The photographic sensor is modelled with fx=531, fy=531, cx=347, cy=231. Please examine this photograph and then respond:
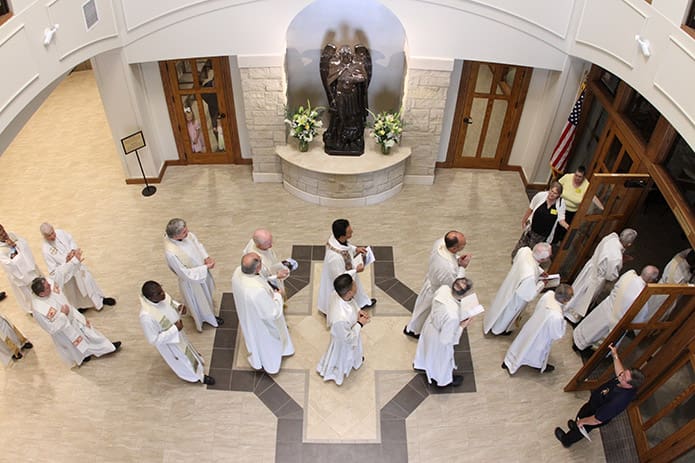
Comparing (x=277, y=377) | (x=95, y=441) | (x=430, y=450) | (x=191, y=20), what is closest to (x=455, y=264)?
(x=430, y=450)

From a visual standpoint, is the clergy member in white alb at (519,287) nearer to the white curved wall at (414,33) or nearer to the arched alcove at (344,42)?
the white curved wall at (414,33)

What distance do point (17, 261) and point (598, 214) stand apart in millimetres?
7553

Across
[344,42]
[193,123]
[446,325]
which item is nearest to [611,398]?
[446,325]

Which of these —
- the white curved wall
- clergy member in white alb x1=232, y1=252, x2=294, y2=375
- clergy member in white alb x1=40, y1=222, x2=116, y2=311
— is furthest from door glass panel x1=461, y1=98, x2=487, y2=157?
clergy member in white alb x1=40, y1=222, x2=116, y2=311

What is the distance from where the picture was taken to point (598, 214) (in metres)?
7.11

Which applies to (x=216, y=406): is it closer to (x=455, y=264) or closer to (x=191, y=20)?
(x=455, y=264)

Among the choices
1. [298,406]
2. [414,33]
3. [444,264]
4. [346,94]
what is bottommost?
[298,406]

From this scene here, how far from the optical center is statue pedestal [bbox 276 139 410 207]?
29.6 feet

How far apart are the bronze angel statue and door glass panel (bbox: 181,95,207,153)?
2447 mm

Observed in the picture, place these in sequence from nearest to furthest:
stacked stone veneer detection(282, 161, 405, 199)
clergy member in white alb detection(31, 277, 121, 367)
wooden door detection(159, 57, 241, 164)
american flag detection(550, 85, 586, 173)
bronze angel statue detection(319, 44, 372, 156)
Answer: clergy member in white alb detection(31, 277, 121, 367) < american flag detection(550, 85, 586, 173) < bronze angel statue detection(319, 44, 372, 156) < stacked stone veneer detection(282, 161, 405, 199) < wooden door detection(159, 57, 241, 164)

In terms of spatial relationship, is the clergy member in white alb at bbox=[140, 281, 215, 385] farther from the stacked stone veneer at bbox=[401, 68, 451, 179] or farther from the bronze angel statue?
the stacked stone veneer at bbox=[401, 68, 451, 179]

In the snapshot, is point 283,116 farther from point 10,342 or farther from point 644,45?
point 644,45

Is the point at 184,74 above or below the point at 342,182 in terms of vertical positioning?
above

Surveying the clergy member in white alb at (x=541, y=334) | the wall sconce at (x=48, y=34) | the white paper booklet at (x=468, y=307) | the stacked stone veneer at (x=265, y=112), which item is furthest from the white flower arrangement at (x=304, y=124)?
the clergy member in white alb at (x=541, y=334)
